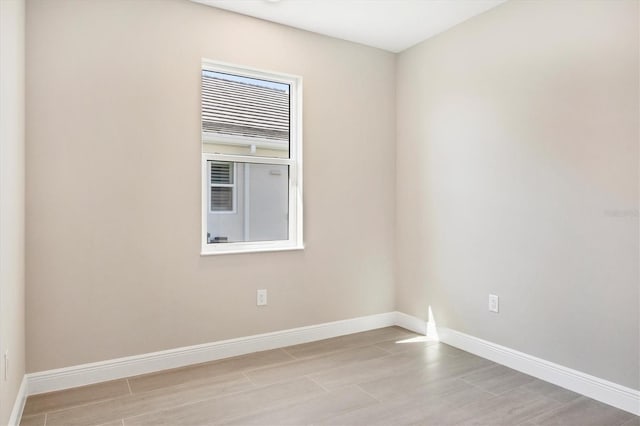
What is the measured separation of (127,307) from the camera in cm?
269

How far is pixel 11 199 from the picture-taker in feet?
6.62

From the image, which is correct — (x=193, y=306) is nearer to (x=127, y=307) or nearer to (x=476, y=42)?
(x=127, y=307)

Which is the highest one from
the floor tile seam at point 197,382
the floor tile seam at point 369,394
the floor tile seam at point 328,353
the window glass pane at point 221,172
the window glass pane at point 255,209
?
the window glass pane at point 221,172

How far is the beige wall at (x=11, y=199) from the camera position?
1811 mm

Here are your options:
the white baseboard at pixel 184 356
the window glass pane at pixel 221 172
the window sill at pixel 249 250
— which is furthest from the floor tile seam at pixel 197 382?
the window glass pane at pixel 221 172

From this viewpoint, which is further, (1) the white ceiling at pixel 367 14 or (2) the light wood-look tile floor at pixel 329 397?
(1) the white ceiling at pixel 367 14

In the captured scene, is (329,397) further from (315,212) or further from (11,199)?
(11,199)

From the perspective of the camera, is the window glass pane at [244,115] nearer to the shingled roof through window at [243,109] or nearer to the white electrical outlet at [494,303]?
the shingled roof through window at [243,109]

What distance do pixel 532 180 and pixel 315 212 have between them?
5.26 ft

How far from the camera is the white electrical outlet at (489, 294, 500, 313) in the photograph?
297 centimetres

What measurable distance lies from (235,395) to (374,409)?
81 centimetres

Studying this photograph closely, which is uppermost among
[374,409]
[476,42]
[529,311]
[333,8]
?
[333,8]

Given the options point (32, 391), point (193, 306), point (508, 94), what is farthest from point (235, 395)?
point (508, 94)

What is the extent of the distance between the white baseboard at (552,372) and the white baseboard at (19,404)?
2.82 m
